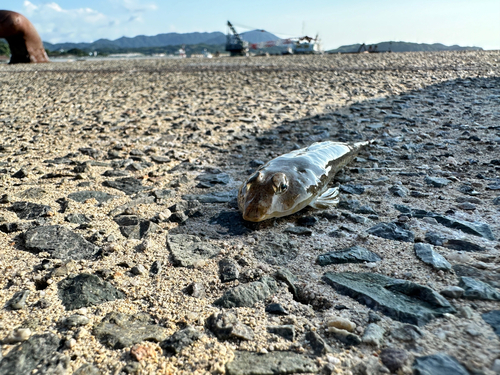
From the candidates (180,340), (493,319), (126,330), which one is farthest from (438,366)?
(126,330)

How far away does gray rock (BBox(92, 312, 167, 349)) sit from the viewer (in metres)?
2.19

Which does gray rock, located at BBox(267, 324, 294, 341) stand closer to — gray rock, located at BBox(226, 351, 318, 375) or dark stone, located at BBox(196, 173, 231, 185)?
gray rock, located at BBox(226, 351, 318, 375)

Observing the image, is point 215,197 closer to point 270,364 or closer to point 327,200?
point 327,200

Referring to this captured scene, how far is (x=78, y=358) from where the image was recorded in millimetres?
2061

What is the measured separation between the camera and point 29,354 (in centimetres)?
205

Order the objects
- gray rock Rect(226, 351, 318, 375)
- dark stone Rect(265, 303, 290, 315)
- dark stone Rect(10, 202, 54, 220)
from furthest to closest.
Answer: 1. dark stone Rect(10, 202, 54, 220)
2. dark stone Rect(265, 303, 290, 315)
3. gray rock Rect(226, 351, 318, 375)

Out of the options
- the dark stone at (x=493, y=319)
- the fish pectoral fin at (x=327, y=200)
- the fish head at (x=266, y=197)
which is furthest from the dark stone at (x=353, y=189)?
the dark stone at (x=493, y=319)

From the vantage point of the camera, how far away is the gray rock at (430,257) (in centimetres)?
282

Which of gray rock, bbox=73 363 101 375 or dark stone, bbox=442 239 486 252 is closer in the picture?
gray rock, bbox=73 363 101 375

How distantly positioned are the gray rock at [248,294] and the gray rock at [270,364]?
0.46 meters

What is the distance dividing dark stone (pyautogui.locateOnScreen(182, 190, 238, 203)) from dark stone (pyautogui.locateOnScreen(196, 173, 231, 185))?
39 centimetres

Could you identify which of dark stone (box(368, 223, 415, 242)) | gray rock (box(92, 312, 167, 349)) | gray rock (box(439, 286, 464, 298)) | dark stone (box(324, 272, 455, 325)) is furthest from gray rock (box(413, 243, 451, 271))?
gray rock (box(92, 312, 167, 349))

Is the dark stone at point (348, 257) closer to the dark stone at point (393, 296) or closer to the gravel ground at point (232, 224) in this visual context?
the gravel ground at point (232, 224)

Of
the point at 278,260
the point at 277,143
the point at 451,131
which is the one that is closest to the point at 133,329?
the point at 278,260
